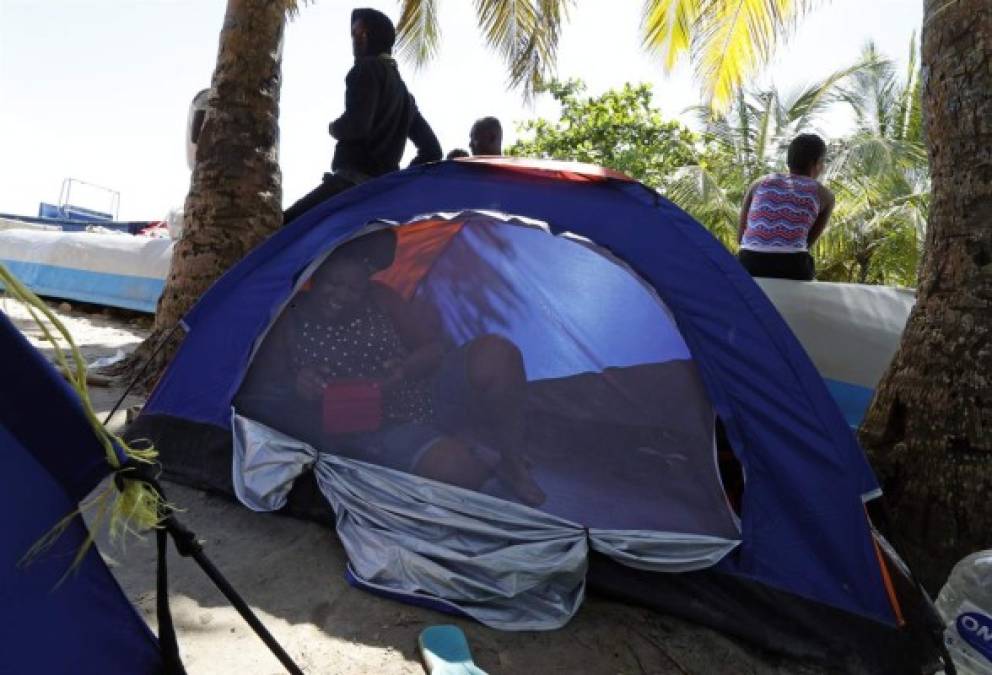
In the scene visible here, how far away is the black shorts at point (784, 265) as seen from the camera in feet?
12.1

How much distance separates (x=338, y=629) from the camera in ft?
6.57

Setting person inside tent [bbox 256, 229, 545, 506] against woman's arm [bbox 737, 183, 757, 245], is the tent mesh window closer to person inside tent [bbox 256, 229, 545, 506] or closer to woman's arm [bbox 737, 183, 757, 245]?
person inside tent [bbox 256, 229, 545, 506]

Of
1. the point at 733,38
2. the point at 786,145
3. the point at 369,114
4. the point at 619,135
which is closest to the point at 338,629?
the point at 369,114

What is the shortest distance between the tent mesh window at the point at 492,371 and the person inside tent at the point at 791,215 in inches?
53.6

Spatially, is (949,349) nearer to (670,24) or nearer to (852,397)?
(852,397)

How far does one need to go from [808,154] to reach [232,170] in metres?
3.11

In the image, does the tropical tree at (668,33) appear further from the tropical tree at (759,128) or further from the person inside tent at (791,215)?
the tropical tree at (759,128)

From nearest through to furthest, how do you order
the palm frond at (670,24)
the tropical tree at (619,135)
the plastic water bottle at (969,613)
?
the plastic water bottle at (969,613)
the palm frond at (670,24)
the tropical tree at (619,135)

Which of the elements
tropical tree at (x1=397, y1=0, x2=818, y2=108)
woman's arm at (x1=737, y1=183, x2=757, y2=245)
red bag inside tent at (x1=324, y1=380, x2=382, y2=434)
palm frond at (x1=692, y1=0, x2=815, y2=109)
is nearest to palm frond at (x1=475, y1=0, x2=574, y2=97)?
tropical tree at (x1=397, y1=0, x2=818, y2=108)

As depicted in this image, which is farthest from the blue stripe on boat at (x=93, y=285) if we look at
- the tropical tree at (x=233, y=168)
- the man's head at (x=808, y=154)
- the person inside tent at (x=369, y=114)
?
the man's head at (x=808, y=154)

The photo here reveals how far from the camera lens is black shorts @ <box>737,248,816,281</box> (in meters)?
3.69

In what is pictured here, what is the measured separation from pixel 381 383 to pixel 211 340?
736mm

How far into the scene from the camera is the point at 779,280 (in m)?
3.62

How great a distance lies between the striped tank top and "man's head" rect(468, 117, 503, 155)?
1.64m
